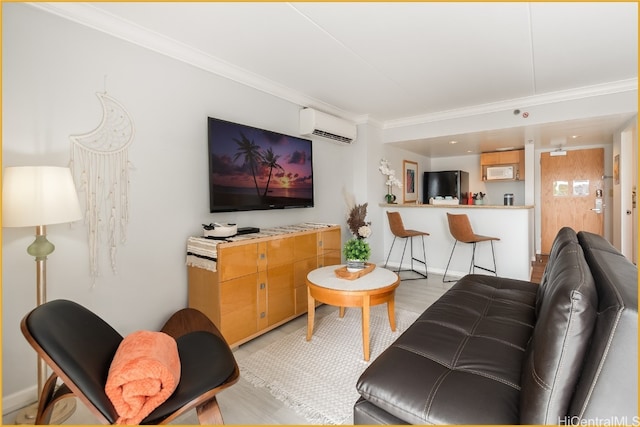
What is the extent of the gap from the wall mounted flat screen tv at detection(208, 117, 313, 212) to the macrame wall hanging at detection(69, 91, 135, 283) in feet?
2.09

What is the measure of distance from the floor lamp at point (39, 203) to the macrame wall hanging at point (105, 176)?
0.37m

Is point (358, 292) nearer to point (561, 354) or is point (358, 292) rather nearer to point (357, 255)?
point (357, 255)

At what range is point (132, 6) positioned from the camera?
1.96m

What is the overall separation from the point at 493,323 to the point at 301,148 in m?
2.55

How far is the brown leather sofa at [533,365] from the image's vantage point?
0.87 m

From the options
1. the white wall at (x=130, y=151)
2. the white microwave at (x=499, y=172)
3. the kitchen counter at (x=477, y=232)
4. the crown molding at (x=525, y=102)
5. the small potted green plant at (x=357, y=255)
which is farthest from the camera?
the white microwave at (x=499, y=172)

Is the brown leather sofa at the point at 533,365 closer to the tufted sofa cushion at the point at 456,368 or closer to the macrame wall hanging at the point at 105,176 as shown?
the tufted sofa cushion at the point at 456,368

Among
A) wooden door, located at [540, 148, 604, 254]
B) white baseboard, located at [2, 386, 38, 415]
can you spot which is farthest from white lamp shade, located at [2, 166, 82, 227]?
wooden door, located at [540, 148, 604, 254]

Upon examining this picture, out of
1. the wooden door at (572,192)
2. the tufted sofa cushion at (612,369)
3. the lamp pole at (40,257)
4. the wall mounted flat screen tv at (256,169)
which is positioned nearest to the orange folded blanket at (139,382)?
the lamp pole at (40,257)

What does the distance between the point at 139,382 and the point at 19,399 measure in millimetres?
1252

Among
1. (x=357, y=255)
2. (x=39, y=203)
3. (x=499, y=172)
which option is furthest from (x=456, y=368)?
(x=499, y=172)

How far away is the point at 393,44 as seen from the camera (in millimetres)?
2479

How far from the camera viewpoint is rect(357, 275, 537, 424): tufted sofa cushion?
109 cm

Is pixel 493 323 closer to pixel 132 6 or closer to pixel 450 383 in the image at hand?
pixel 450 383
